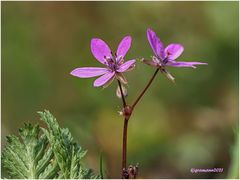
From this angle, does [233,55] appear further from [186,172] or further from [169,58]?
[169,58]

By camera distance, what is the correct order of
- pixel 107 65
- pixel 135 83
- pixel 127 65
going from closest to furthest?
pixel 127 65 → pixel 107 65 → pixel 135 83

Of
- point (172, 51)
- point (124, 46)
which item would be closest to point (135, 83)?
point (172, 51)

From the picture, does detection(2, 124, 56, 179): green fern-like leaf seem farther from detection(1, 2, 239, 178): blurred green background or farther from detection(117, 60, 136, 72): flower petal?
detection(1, 2, 239, 178): blurred green background

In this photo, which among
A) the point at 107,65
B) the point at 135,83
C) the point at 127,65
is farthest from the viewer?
the point at 135,83

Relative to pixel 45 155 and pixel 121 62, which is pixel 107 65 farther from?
pixel 45 155

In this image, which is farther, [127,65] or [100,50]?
[100,50]

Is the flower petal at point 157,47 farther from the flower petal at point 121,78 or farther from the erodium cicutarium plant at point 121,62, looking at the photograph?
the flower petal at point 121,78

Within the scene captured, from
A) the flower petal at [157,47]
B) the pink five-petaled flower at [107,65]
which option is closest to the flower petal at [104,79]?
the pink five-petaled flower at [107,65]
